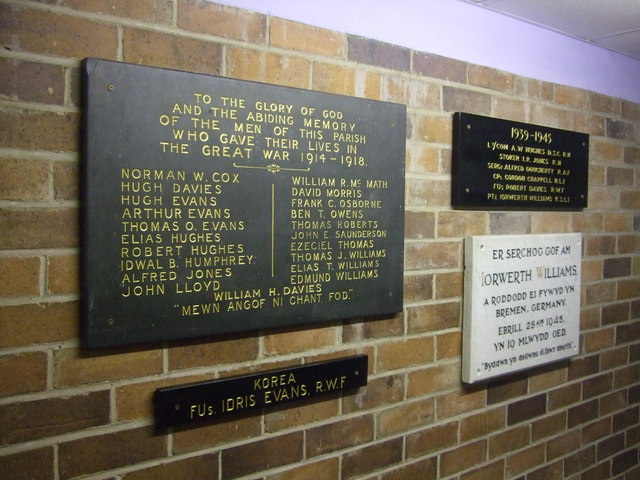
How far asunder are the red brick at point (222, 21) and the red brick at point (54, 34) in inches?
7.3

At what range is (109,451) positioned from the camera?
1.30 meters

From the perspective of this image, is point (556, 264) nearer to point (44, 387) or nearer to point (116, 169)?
point (116, 169)

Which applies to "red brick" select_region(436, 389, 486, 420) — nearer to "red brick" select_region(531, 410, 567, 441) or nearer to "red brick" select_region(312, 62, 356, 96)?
"red brick" select_region(531, 410, 567, 441)

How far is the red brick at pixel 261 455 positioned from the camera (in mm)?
1479

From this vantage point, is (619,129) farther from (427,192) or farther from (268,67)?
(268,67)

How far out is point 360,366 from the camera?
168 centimetres

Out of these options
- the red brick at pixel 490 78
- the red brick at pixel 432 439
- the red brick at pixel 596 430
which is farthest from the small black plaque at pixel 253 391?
the red brick at pixel 596 430

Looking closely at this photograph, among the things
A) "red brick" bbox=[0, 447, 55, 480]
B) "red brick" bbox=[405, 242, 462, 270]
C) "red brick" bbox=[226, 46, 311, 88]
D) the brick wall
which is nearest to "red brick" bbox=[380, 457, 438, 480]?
the brick wall

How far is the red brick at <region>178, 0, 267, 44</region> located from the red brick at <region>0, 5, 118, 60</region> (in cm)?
19

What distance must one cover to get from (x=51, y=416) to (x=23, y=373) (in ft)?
0.39

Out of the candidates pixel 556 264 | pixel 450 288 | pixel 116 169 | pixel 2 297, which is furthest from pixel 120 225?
pixel 556 264

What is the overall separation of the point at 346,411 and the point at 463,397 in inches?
20.9

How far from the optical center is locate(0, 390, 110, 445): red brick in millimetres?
1191

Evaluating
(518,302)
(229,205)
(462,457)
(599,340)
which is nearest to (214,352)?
(229,205)
